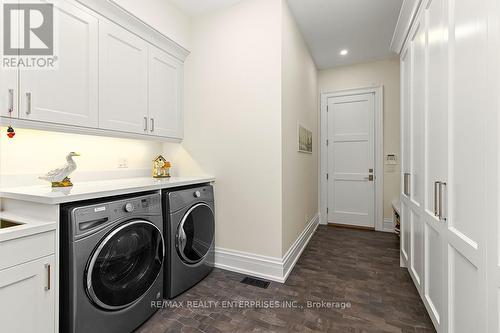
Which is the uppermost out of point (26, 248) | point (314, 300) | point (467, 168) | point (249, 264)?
point (467, 168)

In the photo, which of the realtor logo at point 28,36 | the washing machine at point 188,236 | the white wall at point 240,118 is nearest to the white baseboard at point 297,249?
the white wall at point 240,118

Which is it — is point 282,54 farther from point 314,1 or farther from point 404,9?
point 404,9

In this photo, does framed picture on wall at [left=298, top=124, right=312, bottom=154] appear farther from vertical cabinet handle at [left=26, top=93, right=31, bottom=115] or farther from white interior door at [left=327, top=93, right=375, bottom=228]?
vertical cabinet handle at [left=26, top=93, right=31, bottom=115]

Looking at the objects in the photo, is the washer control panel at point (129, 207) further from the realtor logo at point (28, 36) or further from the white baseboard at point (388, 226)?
the white baseboard at point (388, 226)

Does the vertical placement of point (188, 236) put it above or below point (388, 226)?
above

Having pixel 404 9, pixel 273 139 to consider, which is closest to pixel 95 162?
pixel 273 139

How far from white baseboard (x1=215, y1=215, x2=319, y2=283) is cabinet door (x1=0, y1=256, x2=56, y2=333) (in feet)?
4.87

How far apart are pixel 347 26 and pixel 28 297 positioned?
3798 mm

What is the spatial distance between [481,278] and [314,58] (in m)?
3.68

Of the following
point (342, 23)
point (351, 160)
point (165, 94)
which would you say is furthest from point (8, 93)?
point (351, 160)

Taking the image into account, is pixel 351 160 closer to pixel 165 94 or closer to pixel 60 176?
pixel 165 94

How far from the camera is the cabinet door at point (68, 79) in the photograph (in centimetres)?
147

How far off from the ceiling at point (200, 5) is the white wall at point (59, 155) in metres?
1.53

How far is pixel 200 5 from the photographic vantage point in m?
2.45
